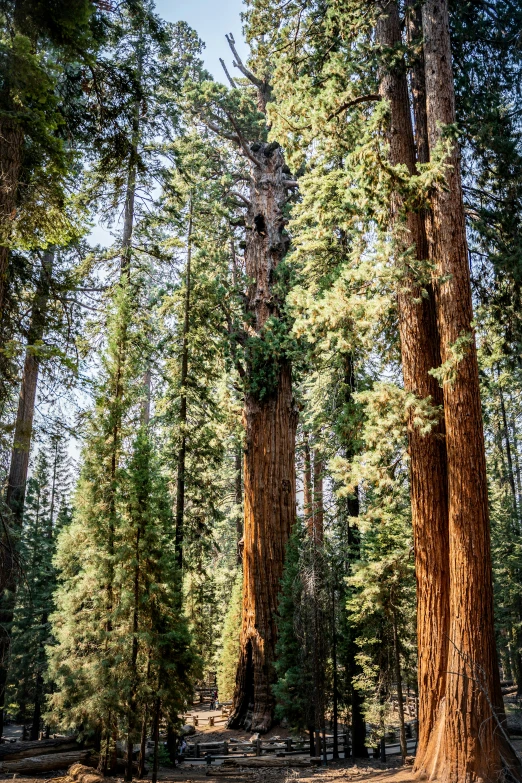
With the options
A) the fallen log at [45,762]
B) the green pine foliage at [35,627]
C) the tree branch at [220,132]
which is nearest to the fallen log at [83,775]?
the fallen log at [45,762]

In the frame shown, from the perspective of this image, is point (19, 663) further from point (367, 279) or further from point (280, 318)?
point (367, 279)

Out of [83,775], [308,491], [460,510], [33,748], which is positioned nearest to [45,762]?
[33,748]

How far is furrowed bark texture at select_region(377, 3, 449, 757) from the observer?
6715mm

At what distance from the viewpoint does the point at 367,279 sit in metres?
7.66

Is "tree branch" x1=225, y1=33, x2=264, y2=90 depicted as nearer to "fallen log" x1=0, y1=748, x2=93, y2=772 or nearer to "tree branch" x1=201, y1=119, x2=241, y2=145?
"tree branch" x1=201, y1=119, x2=241, y2=145

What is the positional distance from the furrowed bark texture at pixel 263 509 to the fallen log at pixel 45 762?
13.0 feet

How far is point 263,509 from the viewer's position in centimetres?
1443

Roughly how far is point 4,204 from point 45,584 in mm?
20175

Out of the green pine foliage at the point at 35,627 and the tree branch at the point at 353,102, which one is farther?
the green pine foliage at the point at 35,627

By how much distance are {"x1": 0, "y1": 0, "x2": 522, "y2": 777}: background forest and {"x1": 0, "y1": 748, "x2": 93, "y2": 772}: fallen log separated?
0.66 m

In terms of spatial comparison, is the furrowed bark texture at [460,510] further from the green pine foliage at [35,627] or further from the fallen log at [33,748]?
the green pine foliage at [35,627]

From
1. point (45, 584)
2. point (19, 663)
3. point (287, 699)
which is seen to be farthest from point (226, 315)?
point (19, 663)

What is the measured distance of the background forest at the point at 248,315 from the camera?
742cm

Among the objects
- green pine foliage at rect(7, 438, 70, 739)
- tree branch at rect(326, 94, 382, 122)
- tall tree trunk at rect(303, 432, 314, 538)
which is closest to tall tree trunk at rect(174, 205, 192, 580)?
tall tree trunk at rect(303, 432, 314, 538)
